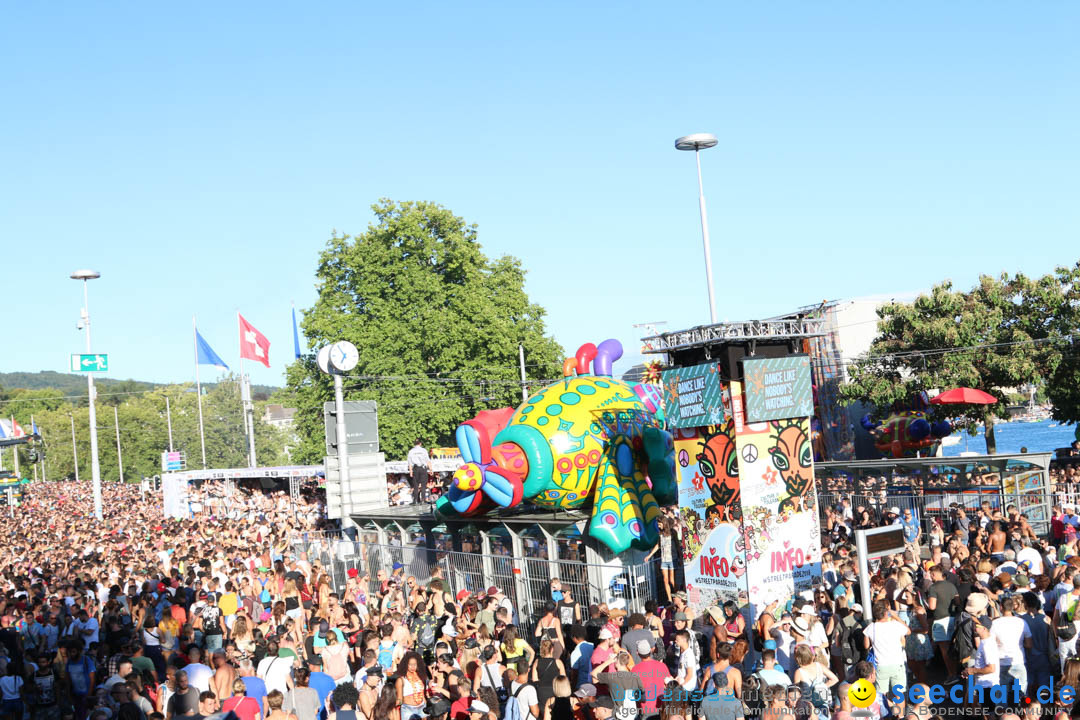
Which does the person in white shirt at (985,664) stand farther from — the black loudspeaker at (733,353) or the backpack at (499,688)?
the black loudspeaker at (733,353)

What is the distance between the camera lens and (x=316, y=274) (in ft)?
128

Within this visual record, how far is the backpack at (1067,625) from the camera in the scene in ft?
27.4

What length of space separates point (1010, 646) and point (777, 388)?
205 inches

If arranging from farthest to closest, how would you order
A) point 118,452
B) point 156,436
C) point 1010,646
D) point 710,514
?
1. point 156,436
2. point 118,452
3. point 710,514
4. point 1010,646

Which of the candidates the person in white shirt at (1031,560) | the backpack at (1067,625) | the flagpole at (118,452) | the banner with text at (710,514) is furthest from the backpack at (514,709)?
the flagpole at (118,452)

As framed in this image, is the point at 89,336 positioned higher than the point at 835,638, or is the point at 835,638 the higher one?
the point at 89,336

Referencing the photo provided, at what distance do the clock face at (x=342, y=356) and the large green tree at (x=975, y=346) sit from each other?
1660cm

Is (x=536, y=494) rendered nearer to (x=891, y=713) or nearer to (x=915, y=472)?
(x=915, y=472)

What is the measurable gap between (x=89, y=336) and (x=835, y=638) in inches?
1263

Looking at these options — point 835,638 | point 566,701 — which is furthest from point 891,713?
point 566,701

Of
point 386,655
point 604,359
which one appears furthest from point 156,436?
point 386,655

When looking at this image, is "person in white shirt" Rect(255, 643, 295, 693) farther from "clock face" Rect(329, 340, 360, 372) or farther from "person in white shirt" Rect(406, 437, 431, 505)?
"person in white shirt" Rect(406, 437, 431, 505)

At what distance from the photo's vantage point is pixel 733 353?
42.4 ft

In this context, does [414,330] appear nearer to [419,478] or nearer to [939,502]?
[419,478]
